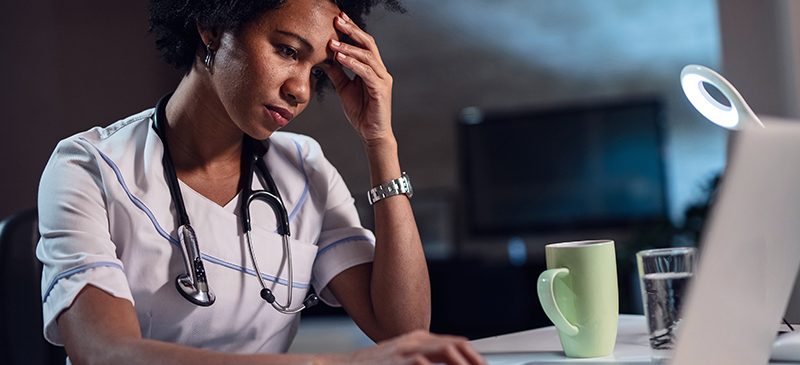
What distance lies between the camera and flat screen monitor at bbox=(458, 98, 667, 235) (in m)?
5.39

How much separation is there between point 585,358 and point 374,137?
51 cm

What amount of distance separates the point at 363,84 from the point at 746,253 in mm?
837

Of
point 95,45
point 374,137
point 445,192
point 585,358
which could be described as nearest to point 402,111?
point 445,192

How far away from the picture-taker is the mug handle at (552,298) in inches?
37.7

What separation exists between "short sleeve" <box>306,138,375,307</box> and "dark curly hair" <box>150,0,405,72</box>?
10.1 inches

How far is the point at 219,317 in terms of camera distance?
120cm

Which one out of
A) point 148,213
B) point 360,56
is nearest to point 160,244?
point 148,213

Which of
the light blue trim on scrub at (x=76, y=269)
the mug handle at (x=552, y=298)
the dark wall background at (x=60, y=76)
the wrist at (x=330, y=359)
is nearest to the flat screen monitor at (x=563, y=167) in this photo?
the dark wall background at (x=60, y=76)

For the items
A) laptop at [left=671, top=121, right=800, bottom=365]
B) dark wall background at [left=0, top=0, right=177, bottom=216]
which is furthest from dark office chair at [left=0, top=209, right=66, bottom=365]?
dark wall background at [left=0, top=0, right=177, bottom=216]

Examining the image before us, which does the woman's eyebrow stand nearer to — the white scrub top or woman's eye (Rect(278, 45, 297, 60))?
woman's eye (Rect(278, 45, 297, 60))

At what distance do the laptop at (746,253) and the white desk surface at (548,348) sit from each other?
238mm

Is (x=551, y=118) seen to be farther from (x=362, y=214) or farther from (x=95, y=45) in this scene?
(x=95, y=45)

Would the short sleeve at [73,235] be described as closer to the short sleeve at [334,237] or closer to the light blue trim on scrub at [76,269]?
the light blue trim on scrub at [76,269]

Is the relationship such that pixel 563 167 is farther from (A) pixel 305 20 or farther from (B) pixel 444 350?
(B) pixel 444 350
